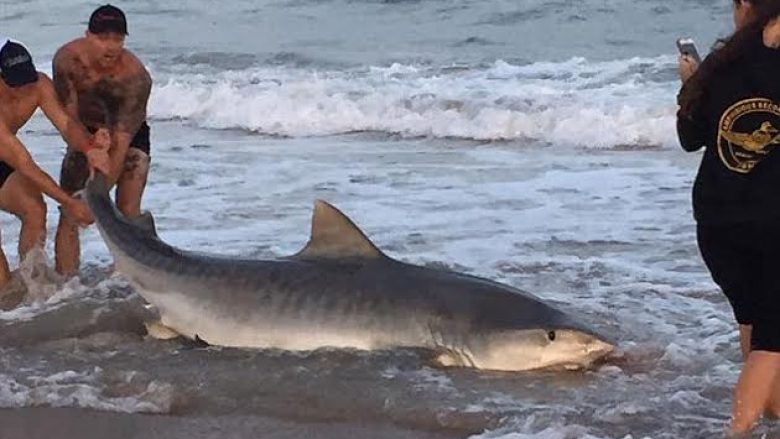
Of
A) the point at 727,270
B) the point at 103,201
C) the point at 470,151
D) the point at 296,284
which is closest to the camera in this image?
the point at 727,270

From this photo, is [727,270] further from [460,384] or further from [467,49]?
[467,49]

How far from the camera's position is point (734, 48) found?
4488 millimetres

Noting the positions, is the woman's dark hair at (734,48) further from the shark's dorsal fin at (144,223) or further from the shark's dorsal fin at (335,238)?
the shark's dorsal fin at (144,223)

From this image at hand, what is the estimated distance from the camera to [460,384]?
5.80 metres

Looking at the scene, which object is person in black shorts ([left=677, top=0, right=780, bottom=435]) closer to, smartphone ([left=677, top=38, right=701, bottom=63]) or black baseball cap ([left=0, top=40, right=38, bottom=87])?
smartphone ([left=677, top=38, right=701, bottom=63])

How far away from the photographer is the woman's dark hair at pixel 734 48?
4.45 meters

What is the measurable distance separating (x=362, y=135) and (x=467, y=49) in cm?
647

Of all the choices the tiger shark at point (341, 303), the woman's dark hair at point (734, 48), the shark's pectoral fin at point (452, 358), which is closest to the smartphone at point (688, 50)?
the woman's dark hair at point (734, 48)

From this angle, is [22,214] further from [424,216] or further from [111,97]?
[424,216]

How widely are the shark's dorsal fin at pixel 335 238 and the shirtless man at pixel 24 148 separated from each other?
1.37 meters

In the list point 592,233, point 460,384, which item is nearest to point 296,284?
point 460,384

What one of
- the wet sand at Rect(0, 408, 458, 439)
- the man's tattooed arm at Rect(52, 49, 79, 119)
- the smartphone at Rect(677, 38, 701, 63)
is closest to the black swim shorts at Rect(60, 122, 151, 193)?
the man's tattooed arm at Rect(52, 49, 79, 119)

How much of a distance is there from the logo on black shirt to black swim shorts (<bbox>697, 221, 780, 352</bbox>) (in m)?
0.22

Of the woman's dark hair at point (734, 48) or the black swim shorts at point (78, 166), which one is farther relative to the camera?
the black swim shorts at point (78, 166)
